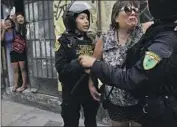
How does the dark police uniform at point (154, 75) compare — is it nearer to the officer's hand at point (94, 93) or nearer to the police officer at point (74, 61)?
the officer's hand at point (94, 93)

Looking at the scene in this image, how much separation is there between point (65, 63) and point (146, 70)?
1.30 meters

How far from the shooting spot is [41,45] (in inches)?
247

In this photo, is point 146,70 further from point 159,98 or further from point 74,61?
point 74,61

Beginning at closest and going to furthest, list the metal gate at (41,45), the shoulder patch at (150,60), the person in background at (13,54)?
the shoulder patch at (150,60), the metal gate at (41,45), the person in background at (13,54)

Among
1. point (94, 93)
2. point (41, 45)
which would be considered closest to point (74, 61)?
point (94, 93)

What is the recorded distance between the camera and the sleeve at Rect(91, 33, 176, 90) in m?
1.79

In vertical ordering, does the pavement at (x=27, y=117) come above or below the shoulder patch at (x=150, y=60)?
below

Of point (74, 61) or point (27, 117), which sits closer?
point (74, 61)

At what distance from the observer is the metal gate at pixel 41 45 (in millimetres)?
5984

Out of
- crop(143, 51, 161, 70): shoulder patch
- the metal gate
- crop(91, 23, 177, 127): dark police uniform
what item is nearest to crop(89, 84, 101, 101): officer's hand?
crop(91, 23, 177, 127): dark police uniform

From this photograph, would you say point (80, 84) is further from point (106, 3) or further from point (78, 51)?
point (106, 3)

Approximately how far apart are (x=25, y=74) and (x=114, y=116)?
4.33m

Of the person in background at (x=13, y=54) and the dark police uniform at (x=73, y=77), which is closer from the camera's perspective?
the dark police uniform at (x=73, y=77)

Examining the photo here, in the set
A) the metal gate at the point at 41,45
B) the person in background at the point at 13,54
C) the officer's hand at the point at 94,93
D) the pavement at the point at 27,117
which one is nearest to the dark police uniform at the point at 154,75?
Answer: the officer's hand at the point at 94,93
